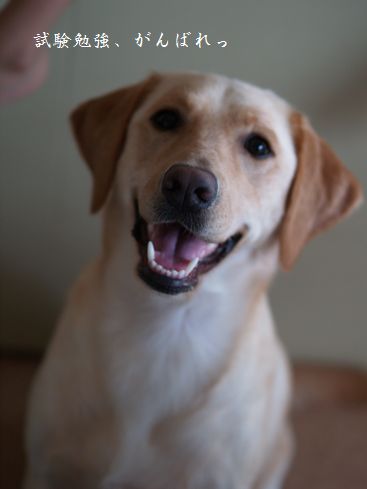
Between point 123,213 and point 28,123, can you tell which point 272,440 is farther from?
point 28,123

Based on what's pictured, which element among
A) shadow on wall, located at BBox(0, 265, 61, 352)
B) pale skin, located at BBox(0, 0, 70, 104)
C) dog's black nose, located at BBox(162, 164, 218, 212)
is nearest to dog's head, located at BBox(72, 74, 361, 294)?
dog's black nose, located at BBox(162, 164, 218, 212)

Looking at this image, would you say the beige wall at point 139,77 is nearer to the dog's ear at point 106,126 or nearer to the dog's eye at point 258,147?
the dog's ear at point 106,126

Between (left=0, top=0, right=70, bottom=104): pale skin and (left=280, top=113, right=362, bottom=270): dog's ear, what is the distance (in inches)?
25.2

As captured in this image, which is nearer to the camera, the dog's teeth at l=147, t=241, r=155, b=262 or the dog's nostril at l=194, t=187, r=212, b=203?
the dog's nostril at l=194, t=187, r=212, b=203

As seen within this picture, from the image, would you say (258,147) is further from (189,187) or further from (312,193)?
(189,187)

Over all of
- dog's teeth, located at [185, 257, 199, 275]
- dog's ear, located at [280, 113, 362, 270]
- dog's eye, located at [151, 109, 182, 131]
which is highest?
dog's eye, located at [151, 109, 182, 131]

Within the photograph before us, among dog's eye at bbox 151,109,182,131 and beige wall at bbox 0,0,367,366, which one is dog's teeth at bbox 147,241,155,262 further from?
beige wall at bbox 0,0,367,366

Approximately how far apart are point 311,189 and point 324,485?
1.03 m

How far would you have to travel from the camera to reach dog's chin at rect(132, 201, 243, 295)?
1.20 metres

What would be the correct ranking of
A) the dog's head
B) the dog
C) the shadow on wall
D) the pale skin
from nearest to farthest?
the pale skin
the dog's head
the dog
the shadow on wall

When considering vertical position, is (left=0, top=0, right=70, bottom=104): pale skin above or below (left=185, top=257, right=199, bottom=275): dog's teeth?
above

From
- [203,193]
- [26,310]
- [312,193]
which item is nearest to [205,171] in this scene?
[203,193]

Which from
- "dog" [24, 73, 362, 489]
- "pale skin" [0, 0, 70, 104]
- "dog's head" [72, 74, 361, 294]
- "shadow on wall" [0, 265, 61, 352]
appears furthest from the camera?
"shadow on wall" [0, 265, 61, 352]

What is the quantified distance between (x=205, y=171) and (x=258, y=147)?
0.28m
